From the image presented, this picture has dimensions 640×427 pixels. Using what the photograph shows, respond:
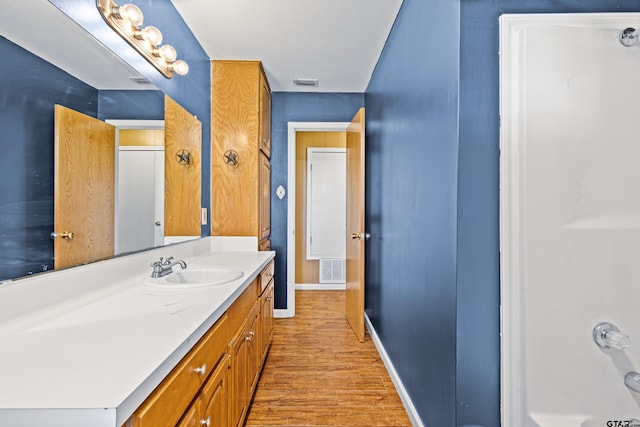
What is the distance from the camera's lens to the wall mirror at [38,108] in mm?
965

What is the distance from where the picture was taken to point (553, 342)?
1.18 meters

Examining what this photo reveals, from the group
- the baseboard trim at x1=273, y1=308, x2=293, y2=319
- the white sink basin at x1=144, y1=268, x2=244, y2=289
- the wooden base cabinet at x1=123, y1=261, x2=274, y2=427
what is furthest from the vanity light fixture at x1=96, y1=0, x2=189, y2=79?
the baseboard trim at x1=273, y1=308, x2=293, y2=319

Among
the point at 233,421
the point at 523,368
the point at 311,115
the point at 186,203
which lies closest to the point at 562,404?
the point at 523,368

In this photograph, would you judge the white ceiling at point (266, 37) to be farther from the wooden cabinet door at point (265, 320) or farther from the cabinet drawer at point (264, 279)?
the wooden cabinet door at point (265, 320)

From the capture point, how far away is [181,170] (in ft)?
7.29

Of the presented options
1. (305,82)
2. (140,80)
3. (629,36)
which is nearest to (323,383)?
(140,80)

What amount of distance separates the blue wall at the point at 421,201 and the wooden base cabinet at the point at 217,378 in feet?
2.99

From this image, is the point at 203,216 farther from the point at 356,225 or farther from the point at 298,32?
the point at 298,32

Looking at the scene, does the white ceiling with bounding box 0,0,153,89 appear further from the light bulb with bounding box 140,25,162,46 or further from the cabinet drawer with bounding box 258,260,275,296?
the cabinet drawer with bounding box 258,260,275,296

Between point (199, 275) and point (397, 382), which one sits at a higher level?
point (199, 275)

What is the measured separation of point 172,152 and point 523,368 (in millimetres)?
2113

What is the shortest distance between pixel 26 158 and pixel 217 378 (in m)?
0.97

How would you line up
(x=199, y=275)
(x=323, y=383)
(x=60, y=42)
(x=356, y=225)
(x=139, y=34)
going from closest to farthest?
(x=60, y=42) < (x=139, y=34) < (x=199, y=275) < (x=323, y=383) < (x=356, y=225)

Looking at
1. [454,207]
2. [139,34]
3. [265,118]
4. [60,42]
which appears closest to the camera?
[60,42]
